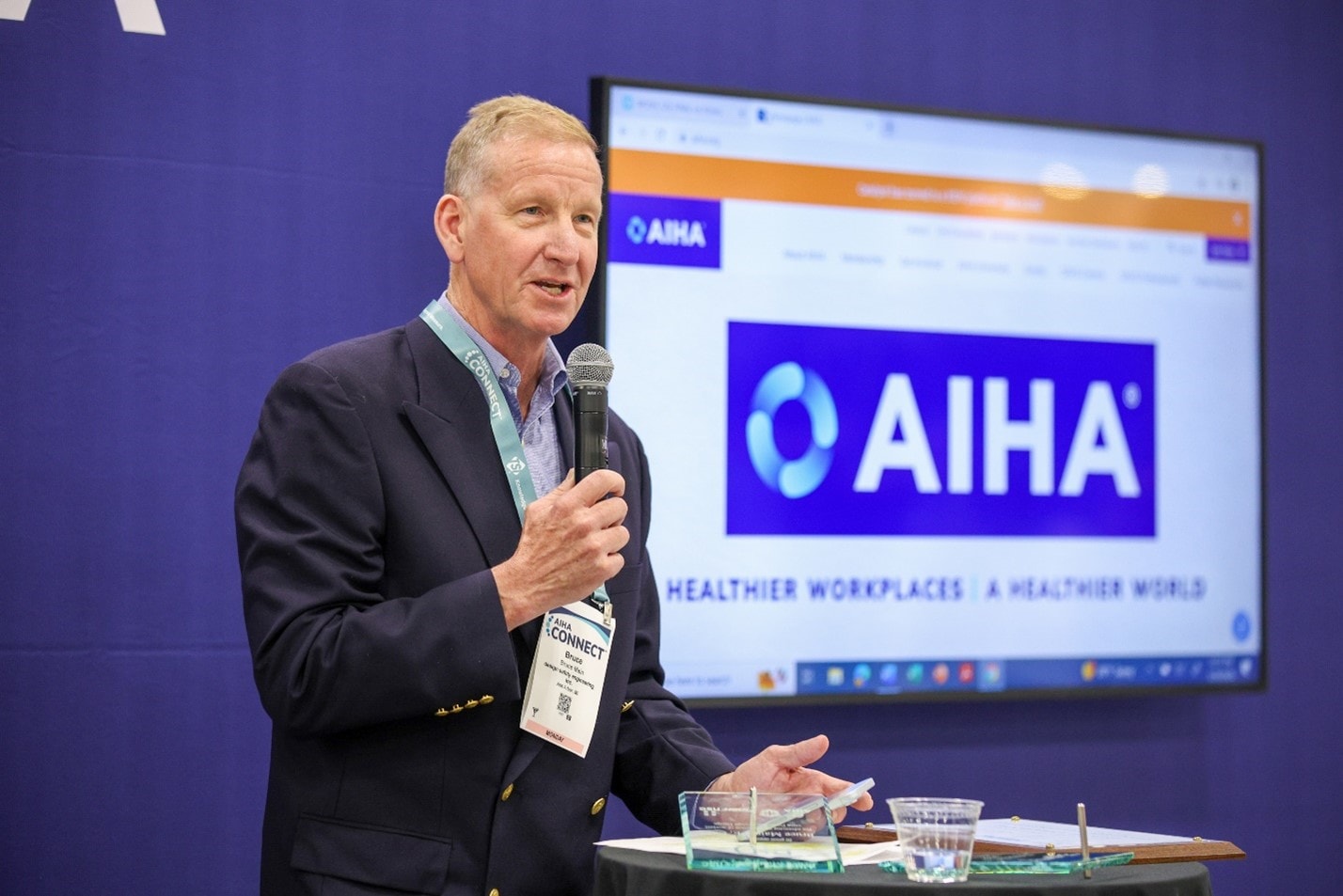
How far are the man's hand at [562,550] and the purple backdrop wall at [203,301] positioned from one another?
5.29 feet

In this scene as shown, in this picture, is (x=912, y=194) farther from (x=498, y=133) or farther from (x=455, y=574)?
(x=455, y=574)

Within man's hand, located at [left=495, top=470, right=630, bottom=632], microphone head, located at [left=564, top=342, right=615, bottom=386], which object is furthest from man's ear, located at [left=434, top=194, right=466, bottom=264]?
man's hand, located at [left=495, top=470, right=630, bottom=632]

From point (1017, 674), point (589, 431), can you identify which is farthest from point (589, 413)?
point (1017, 674)

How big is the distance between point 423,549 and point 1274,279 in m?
3.30

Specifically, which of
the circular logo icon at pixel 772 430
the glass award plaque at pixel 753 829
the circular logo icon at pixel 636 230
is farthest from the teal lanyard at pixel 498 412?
the circular logo icon at pixel 772 430

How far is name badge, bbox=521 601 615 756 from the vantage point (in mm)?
1983

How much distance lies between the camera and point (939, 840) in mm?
1562

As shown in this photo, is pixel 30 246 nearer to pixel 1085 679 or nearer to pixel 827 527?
pixel 827 527

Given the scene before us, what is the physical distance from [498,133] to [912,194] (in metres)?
1.99

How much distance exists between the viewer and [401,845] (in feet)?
6.25

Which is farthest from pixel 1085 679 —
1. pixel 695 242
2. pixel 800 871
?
pixel 800 871

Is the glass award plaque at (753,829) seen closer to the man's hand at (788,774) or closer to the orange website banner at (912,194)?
the man's hand at (788,774)

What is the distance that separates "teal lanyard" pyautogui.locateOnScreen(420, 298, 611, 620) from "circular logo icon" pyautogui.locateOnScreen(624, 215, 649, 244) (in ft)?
4.83

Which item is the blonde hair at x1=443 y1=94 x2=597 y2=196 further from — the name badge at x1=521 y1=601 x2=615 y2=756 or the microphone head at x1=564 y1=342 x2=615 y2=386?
the name badge at x1=521 y1=601 x2=615 y2=756
